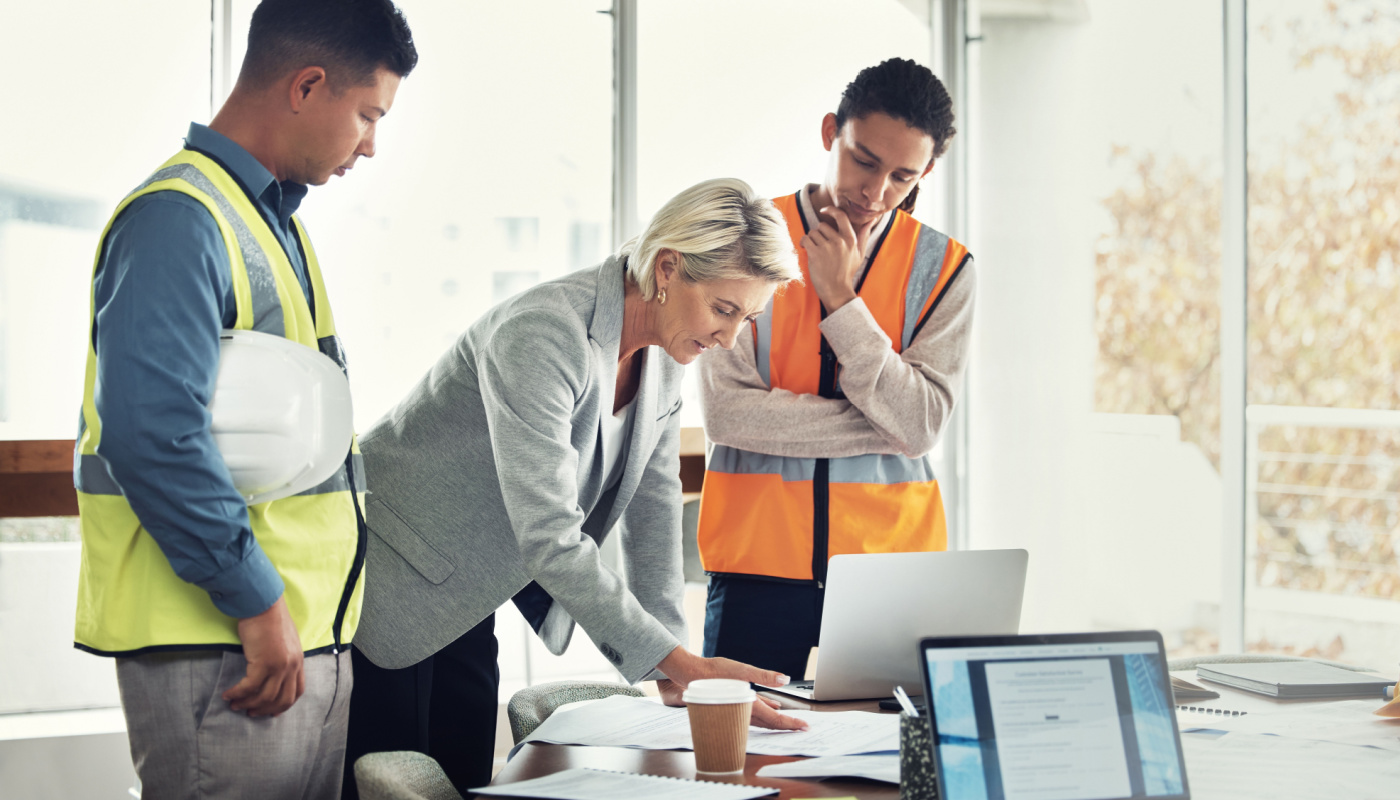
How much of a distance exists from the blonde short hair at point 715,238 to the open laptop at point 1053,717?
31.1 inches

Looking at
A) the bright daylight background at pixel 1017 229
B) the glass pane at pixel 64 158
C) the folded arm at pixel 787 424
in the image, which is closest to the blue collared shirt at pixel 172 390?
the folded arm at pixel 787 424

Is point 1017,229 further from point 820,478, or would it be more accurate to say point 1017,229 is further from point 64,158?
point 64,158

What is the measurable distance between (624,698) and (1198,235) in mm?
2511

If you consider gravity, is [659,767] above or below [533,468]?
below

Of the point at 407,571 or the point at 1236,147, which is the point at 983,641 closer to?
the point at 407,571

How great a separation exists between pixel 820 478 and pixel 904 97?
2.45 feet

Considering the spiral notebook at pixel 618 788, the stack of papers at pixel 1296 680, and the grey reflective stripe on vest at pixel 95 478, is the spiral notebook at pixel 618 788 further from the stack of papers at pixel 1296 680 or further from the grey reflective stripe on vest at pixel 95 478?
the stack of papers at pixel 1296 680

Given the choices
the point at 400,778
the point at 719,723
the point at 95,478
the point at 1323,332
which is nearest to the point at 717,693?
the point at 719,723

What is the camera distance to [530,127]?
3.65 metres

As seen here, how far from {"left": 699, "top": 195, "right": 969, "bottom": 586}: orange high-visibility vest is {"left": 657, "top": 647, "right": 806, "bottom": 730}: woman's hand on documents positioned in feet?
1.93

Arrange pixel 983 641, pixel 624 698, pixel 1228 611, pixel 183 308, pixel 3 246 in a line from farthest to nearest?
pixel 1228 611, pixel 3 246, pixel 624 698, pixel 183 308, pixel 983 641

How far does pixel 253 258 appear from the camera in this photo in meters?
1.36

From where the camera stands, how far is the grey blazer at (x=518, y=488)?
1532 millimetres

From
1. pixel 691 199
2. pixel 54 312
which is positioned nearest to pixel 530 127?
pixel 54 312
